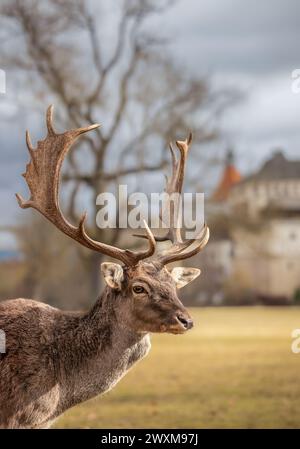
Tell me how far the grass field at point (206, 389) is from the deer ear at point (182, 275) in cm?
155

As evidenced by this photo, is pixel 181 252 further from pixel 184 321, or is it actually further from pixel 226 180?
pixel 226 180

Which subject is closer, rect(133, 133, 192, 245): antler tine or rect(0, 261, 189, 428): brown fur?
rect(0, 261, 189, 428): brown fur

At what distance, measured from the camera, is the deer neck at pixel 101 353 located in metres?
5.11

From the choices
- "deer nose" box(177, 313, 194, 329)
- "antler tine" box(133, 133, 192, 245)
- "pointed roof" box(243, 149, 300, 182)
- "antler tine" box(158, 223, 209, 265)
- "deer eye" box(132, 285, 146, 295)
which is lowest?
"deer nose" box(177, 313, 194, 329)

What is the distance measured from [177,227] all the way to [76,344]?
1381 mm

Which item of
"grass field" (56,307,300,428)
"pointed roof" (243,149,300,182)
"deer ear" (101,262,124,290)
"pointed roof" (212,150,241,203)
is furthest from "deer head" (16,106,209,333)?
"pointed roof" (243,149,300,182)

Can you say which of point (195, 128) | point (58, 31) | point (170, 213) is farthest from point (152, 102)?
point (170, 213)

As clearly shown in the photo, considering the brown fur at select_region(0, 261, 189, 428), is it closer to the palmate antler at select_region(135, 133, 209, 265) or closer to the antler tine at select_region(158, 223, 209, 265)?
the antler tine at select_region(158, 223, 209, 265)

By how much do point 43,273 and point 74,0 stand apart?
9828 mm

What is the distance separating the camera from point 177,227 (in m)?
6.11

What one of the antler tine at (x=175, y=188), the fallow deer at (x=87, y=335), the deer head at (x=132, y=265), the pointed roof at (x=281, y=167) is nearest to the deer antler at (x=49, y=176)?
the deer head at (x=132, y=265)

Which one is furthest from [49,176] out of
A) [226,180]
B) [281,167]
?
[281,167]

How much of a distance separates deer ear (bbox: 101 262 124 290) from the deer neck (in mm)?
106

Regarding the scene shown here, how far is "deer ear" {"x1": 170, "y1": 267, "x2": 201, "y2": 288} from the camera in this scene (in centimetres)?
528
